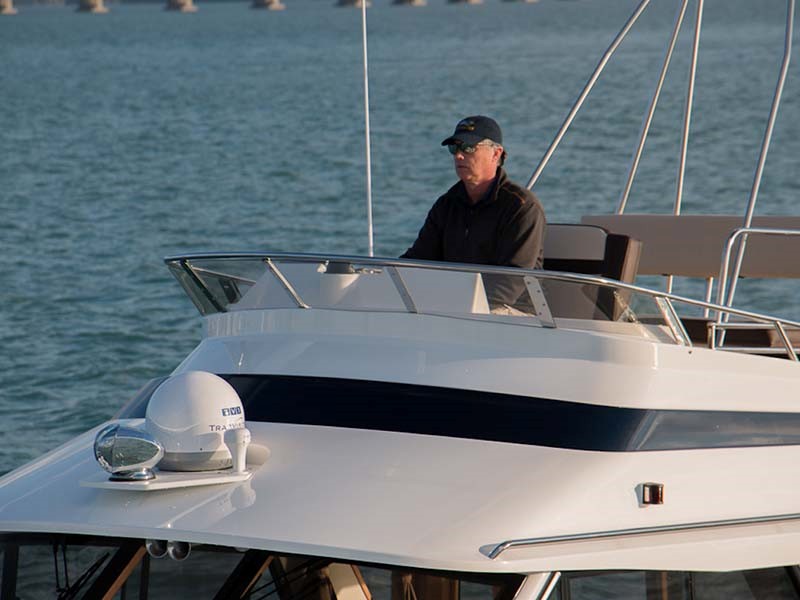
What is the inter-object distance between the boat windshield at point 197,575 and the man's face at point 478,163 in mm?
1966

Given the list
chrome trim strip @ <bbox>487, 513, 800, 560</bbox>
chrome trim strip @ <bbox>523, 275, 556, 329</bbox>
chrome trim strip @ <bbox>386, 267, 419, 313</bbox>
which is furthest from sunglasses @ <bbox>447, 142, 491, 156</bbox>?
chrome trim strip @ <bbox>487, 513, 800, 560</bbox>

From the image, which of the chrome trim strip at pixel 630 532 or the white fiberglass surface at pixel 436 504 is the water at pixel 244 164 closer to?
the white fiberglass surface at pixel 436 504

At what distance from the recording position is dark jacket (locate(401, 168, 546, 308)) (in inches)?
200

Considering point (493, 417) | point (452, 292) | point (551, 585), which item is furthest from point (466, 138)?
point (551, 585)

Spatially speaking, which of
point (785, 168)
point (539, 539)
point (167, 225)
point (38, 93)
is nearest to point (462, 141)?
point (539, 539)

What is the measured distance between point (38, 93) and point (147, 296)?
3191 cm

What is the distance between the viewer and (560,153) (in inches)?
1112

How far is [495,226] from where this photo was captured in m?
5.16

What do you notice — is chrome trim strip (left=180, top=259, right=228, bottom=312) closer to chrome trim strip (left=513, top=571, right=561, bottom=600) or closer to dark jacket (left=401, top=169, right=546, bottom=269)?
dark jacket (left=401, top=169, right=546, bottom=269)

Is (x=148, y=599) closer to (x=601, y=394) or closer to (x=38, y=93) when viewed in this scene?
(x=601, y=394)

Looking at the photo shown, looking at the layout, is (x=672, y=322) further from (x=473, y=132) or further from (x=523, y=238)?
(x=473, y=132)

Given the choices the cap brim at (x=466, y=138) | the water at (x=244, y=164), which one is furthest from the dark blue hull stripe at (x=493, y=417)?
the water at (x=244, y=164)

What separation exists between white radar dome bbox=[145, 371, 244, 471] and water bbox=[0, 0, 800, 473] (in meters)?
6.80

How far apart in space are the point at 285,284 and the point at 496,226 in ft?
3.46
